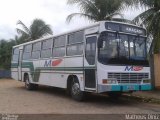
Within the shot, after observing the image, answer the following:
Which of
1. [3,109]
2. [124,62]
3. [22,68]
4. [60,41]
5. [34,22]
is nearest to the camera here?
[3,109]

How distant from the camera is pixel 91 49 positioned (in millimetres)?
12867

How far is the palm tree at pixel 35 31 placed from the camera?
39.4 m

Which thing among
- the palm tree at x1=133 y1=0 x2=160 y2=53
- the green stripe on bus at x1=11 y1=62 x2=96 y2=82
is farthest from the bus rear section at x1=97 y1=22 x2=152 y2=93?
the palm tree at x1=133 y1=0 x2=160 y2=53

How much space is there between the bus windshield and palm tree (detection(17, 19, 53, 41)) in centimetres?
2686

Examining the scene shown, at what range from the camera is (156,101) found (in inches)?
530

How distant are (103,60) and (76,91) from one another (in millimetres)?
2381

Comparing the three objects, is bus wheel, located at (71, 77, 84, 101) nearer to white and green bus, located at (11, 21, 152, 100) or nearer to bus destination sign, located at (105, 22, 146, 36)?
white and green bus, located at (11, 21, 152, 100)

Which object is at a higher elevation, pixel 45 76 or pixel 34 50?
pixel 34 50

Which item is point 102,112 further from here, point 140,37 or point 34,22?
point 34,22

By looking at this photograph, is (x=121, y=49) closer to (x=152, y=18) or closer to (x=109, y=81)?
(x=109, y=81)

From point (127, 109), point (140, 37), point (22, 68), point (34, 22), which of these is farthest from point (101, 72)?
Answer: point (34, 22)

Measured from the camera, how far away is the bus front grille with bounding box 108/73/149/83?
1226 cm

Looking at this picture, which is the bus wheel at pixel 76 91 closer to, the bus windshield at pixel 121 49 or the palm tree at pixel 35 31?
the bus windshield at pixel 121 49

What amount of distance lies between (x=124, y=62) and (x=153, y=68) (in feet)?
17.8
